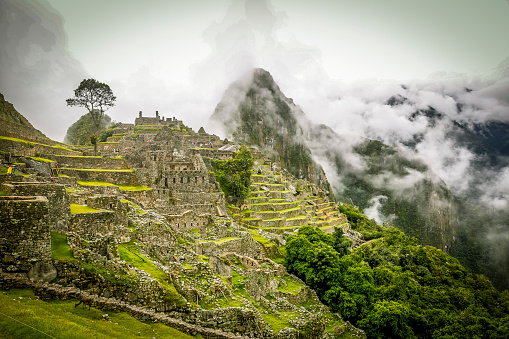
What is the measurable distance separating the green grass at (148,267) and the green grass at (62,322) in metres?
1.49

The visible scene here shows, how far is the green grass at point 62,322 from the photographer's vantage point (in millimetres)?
6191

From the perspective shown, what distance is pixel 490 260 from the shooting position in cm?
9050

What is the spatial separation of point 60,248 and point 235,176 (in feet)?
96.4

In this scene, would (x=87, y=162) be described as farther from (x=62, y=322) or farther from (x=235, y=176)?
(x=62, y=322)

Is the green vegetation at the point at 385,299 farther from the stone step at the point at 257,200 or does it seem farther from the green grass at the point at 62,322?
the green grass at the point at 62,322

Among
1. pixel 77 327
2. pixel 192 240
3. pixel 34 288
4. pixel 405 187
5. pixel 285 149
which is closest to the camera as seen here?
pixel 77 327

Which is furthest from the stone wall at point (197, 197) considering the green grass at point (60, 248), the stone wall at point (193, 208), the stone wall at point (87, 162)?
the green grass at point (60, 248)

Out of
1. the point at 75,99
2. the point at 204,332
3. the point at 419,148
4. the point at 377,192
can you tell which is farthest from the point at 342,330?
the point at 419,148

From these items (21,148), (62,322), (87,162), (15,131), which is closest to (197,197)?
(87,162)

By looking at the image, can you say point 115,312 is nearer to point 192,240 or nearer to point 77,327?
point 77,327

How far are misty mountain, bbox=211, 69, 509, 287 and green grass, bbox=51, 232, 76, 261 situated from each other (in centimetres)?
10955

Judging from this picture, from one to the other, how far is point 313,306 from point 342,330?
2746mm

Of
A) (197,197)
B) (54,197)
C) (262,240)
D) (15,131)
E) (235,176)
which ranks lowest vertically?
(262,240)

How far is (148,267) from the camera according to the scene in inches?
485
